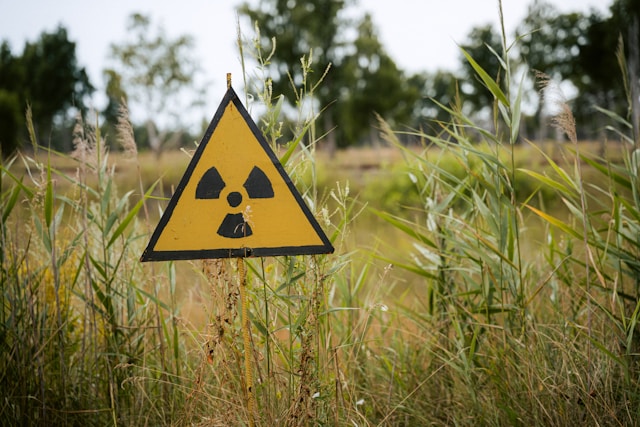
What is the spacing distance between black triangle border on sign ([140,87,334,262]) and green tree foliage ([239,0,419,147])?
75.9ft

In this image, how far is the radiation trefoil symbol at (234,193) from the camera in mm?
1546

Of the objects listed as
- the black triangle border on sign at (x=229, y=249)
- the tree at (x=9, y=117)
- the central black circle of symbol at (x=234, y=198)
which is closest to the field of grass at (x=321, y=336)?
the black triangle border on sign at (x=229, y=249)

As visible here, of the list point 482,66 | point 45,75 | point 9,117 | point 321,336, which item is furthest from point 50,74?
point 321,336

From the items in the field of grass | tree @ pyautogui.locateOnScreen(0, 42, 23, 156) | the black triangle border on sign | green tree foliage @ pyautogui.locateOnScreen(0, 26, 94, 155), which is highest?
green tree foliage @ pyautogui.locateOnScreen(0, 26, 94, 155)

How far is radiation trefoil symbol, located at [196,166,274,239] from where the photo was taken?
60.9 inches

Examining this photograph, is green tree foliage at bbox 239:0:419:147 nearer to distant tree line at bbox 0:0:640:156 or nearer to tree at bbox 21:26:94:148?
distant tree line at bbox 0:0:640:156

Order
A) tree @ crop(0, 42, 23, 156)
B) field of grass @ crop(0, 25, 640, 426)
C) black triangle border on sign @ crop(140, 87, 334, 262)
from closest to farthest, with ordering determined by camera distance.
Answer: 1. black triangle border on sign @ crop(140, 87, 334, 262)
2. field of grass @ crop(0, 25, 640, 426)
3. tree @ crop(0, 42, 23, 156)

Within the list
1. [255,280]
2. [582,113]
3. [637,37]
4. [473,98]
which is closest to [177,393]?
[255,280]

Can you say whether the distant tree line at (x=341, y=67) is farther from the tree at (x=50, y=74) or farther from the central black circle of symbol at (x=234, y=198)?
the central black circle of symbol at (x=234, y=198)

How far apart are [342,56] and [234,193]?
26.4 m

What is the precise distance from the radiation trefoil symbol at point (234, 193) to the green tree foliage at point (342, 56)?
913 inches

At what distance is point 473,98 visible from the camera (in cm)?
2497

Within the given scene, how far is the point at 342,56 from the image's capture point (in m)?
26.4

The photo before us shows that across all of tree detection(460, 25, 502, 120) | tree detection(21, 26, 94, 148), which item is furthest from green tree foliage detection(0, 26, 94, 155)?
tree detection(460, 25, 502, 120)
